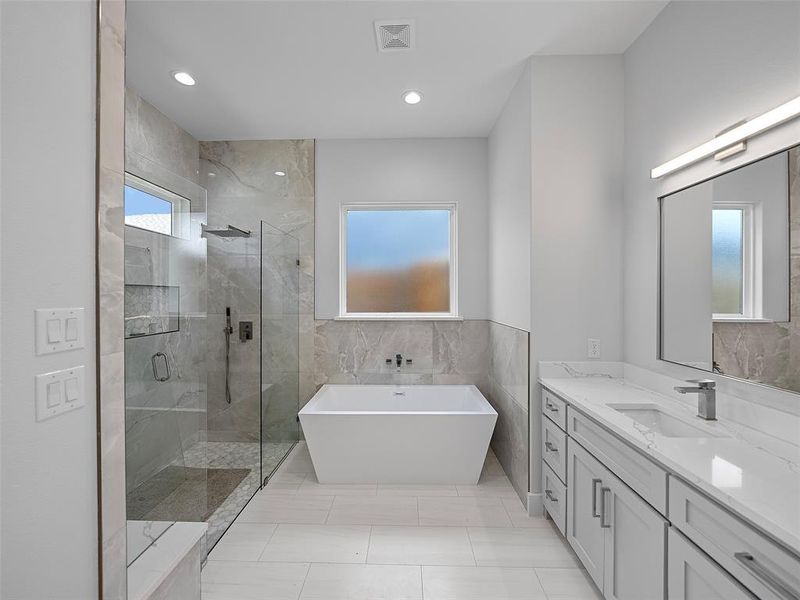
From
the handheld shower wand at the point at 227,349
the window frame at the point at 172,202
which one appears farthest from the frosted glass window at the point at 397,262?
the window frame at the point at 172,202

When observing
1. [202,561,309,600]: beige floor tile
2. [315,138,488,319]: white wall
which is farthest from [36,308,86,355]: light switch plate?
[315,138,488,319]: white wall

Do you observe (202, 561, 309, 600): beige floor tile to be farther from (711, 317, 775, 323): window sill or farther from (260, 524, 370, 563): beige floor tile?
(711, 317, 775, 323): window sill

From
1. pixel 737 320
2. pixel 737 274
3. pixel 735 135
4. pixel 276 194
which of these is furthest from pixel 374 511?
pixel 276 194

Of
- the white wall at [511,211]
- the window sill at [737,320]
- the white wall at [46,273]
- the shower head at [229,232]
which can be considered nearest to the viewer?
the white wall at [46,273]

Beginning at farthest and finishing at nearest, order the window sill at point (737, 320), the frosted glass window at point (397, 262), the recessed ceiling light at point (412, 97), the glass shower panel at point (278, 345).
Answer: the frosted glass window at point (397, 262), the glass shower panel at point (278, 345), the recessed ceiling light at point (412, 97), the window sill at point (737, 320)

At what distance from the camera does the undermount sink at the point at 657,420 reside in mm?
1757

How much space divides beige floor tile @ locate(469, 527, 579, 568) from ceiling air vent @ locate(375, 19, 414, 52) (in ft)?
9.45

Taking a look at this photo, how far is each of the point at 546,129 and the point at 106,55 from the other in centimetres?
228

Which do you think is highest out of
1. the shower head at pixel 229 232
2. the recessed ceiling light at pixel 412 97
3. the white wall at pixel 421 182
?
the recessed ceiling light at pixel 412 97

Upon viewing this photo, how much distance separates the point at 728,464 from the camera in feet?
4.17

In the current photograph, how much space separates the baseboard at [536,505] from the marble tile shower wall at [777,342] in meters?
1.36

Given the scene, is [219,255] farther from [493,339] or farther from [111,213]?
[493,339]

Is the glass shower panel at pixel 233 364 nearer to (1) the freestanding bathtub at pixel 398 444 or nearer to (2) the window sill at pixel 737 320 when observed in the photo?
(1) the freestanding bathtub at pixel 398 444

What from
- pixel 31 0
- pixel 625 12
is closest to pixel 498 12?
pixel 625 12
